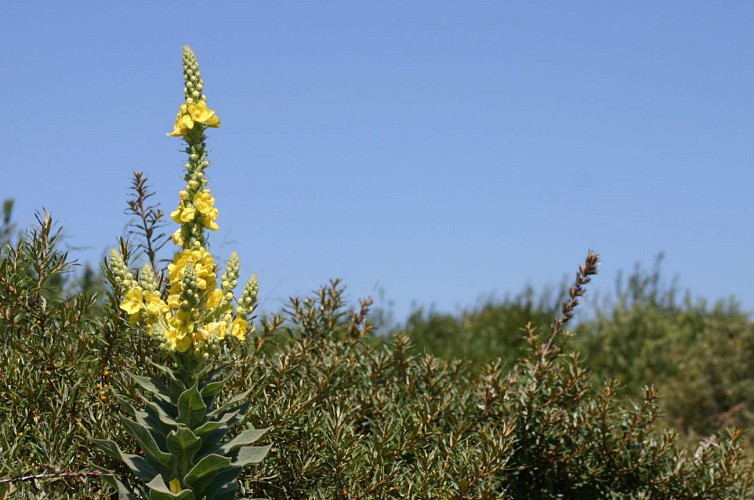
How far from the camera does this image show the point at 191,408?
296 cm

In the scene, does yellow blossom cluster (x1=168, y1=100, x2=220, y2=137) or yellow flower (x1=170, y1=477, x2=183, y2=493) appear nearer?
yellow flower (x1=170, y1=477, x2=183, y2=493)

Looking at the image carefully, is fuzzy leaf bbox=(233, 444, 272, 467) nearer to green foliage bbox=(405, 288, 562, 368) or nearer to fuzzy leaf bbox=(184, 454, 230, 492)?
fuzzy leaf bbox=(184, 454, 230, 492)

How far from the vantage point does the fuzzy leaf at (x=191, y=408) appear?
291 cm

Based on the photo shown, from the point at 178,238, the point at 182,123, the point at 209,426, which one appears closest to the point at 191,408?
the point at 209,426

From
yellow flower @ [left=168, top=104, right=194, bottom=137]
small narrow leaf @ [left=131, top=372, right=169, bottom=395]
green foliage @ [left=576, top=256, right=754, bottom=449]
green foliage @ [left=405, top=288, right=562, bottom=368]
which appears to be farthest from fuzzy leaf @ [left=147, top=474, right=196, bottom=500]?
green foliage @ [left=405, top=288, right=562, bottom=368]

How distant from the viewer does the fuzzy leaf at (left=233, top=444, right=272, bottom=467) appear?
312 centimetres

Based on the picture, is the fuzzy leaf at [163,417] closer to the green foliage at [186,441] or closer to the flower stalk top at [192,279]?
the green foliage at [186,441]

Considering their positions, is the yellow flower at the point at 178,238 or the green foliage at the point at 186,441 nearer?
the green foliage at the point at 186,441

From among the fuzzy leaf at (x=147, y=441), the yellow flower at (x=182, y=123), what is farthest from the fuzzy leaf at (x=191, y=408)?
the yellow flower at (x=182, y=123)

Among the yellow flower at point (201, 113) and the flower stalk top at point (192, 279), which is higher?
the yellow flower at point (201, 113)

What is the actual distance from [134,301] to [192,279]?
30 centimetres

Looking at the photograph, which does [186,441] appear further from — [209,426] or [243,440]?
[243,440]

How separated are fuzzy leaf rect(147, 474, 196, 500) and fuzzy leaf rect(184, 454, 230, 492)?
56mm

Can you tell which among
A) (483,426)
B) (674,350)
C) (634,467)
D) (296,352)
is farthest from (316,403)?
(674,350)
